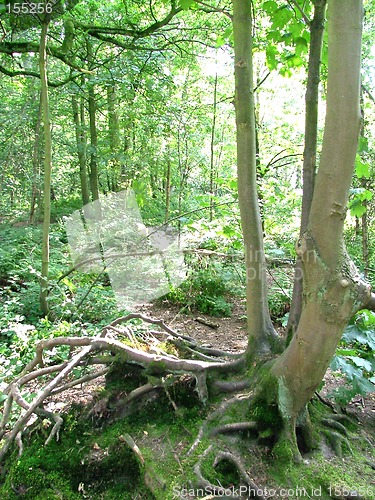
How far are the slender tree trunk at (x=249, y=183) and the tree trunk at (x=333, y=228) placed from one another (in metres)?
0.48

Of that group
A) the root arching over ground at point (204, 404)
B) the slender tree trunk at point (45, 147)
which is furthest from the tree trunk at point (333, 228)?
the slender tree trunk at point (45, 147)

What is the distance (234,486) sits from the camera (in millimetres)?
1863

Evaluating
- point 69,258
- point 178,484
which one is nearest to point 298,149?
point 69,258

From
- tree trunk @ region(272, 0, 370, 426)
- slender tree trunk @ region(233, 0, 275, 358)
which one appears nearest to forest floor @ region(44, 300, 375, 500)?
tree trunk @ region(272, 0, 370, 426)

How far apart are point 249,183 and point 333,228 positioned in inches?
31.7

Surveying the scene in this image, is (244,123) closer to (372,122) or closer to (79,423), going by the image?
(79,423)

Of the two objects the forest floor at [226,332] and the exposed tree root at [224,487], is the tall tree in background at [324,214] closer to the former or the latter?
the exposed tree root at [224,487]

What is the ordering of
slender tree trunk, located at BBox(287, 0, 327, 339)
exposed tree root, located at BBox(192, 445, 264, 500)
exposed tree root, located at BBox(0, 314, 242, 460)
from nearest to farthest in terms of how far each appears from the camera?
exposed tree root, located at BBox(192, 445, 264, 500) → slender tree trunk, located at BBox(287, 0, 327, 339) → exposed tree root, located at BBox(0, 314, 242, 460)

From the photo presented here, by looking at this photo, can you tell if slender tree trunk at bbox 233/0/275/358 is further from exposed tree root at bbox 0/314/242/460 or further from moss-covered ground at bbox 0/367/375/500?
moss-covered ground at bbox 0/367/375/500

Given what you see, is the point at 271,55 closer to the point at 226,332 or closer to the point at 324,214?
the point at 324,214

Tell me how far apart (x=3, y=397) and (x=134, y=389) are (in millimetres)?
905

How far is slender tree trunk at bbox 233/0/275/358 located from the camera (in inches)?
86.6

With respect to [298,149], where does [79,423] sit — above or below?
below

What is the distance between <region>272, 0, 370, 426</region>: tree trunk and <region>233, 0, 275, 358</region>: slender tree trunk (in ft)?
1.59
